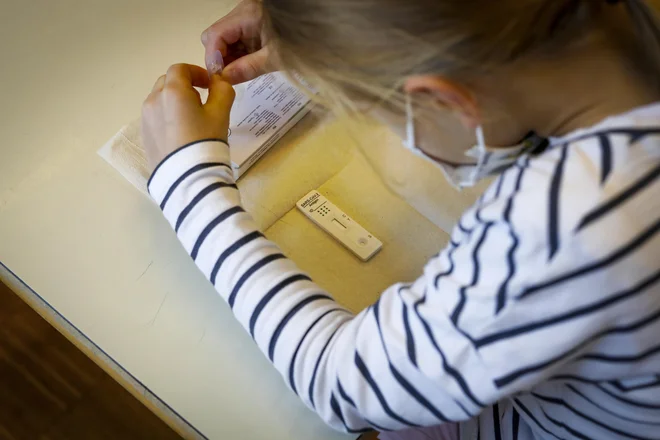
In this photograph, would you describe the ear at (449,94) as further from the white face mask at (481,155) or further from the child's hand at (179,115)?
the child's hand at (179,115)

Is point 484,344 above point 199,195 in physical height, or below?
below

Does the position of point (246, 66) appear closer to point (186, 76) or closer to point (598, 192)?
point (186, 76)

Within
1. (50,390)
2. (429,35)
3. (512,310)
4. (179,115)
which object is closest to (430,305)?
(512,310)

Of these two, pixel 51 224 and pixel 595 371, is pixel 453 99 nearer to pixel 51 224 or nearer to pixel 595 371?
pixel 595 371

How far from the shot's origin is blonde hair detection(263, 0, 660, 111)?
1.14ft

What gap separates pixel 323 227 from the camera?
0.62 meters

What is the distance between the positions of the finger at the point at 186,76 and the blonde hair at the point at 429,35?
0.69ft

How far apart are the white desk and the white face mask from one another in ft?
0.45

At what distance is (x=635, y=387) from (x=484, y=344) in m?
0.14

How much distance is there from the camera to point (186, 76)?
61 cm

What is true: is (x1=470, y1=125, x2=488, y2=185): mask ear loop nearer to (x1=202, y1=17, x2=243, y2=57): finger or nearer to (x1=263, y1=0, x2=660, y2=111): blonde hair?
(x1=263, y1=0, x2=660, y2=111): blonde hair

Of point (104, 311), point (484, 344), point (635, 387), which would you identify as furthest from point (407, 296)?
point (104, 311)

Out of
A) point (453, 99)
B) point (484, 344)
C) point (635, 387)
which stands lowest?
point (635, 387)

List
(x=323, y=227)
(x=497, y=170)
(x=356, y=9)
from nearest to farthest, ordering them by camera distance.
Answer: (x=356, y=9), (x=497, y=170), (x=323, y=227)
